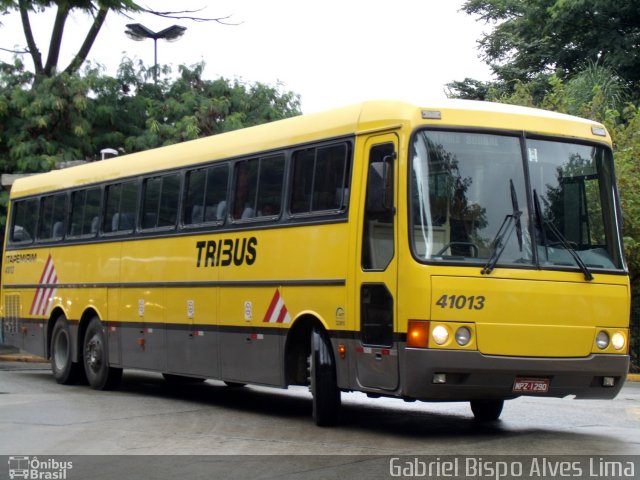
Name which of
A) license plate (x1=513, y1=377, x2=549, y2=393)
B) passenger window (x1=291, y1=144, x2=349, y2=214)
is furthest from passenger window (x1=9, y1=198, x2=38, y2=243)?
license plate (x1=513, y1=377, x2=549, y2=393)

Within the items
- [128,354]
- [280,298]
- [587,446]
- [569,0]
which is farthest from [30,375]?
[569,0]

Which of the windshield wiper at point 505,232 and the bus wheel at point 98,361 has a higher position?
the windshield wiper at point 505,232

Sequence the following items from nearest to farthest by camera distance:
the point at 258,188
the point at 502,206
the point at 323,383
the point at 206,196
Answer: the point at 502,206, the point at 323,383, the point at 258,188, the point at 206,196

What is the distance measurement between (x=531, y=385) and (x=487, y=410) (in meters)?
2.05

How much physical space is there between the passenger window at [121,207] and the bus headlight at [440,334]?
23.8ft

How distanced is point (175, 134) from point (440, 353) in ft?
74.6

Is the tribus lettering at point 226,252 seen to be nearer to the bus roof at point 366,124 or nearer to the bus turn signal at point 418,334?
the bus roof at point 366,124

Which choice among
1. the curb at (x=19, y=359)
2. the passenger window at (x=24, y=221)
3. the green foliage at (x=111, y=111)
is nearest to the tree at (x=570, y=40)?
the green foliage at (x=111, y=111)

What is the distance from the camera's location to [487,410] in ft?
41.8

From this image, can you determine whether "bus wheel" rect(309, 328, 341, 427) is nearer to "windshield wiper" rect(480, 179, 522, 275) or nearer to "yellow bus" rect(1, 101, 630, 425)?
"yellow bus" rect(1, 101, 630, 425)

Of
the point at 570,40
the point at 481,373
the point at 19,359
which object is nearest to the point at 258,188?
the point at 481,373

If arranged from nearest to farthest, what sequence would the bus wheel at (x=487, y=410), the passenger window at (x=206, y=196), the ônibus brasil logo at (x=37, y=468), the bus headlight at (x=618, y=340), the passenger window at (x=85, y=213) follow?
the ônibus brasil logo at (x=37, y=468), the bus headlight at (x=618, y=340), the bus wheel at (x=487, y=410), the passenger window at (x=206, y=196), the passenger window at (x=85, y=213)

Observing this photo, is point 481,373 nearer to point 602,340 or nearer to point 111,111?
point 602,340

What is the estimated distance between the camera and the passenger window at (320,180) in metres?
11.9
